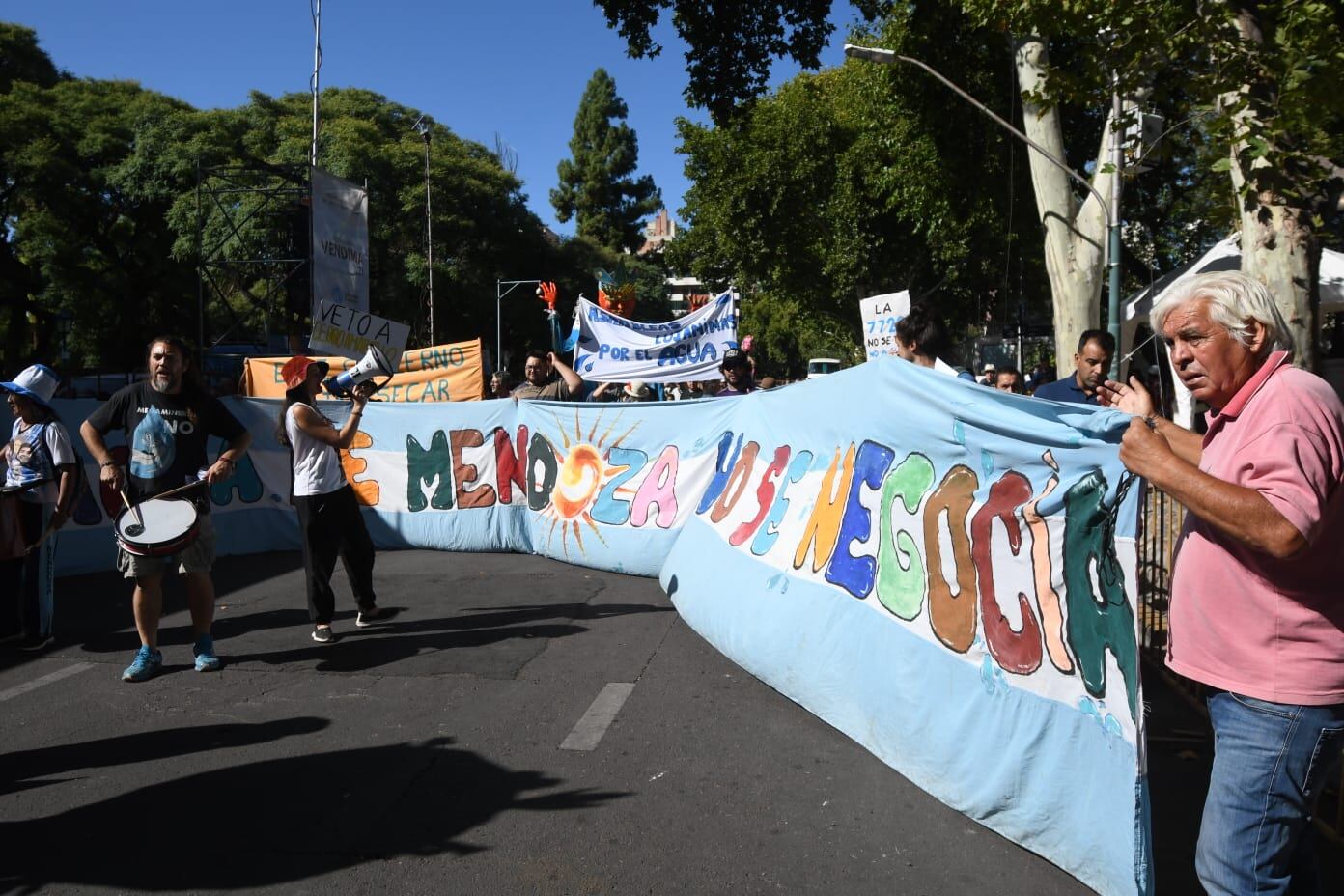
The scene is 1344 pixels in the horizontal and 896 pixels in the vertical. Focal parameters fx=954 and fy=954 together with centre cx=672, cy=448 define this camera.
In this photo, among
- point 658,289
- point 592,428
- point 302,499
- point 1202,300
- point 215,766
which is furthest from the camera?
point 658,289

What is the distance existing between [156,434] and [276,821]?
273 cm

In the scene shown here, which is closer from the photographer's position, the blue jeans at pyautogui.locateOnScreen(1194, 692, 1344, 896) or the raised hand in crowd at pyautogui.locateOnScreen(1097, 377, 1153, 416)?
the blue jeans at pyautogui.locateOnScreen(1194, 692, 1344, 896)

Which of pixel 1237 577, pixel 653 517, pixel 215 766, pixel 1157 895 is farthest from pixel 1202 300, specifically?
pixel 653 517

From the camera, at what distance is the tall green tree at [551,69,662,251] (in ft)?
226

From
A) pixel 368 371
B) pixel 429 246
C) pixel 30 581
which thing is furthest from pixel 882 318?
pixel 429 246

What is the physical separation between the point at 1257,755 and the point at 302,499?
217 inches

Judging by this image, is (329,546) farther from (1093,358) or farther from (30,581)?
(1093,358)

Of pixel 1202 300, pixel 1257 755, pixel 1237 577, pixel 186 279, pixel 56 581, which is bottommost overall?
pixel 56 581

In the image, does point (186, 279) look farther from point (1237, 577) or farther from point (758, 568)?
point (1237, 577)

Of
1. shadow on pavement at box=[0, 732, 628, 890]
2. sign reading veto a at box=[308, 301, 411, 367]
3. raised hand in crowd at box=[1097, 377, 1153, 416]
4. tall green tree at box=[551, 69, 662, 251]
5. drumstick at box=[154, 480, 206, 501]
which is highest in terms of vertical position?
tall green tree at box=[551, 69, 662, 251]

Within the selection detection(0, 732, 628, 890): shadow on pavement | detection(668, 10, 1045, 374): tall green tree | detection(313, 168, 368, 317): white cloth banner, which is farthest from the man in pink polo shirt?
detection(668, 10, 1045, 374): tall green tree

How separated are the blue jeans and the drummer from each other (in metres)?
4.94

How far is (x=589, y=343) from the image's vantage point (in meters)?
11.4

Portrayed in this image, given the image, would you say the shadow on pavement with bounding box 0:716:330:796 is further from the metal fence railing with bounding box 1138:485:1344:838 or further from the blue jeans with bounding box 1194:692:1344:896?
the metal fence railing with bounding box 1138:485:1344:838
